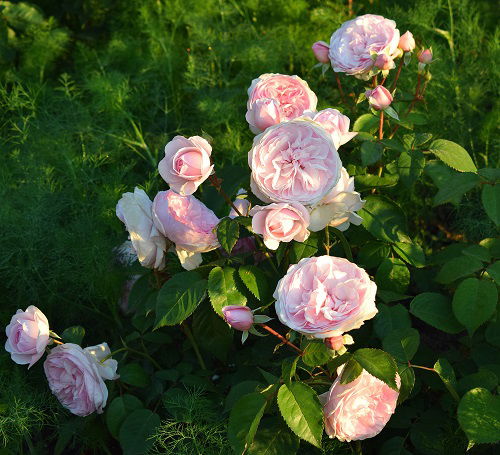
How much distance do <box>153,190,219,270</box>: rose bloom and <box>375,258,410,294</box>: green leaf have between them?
1.51 feet

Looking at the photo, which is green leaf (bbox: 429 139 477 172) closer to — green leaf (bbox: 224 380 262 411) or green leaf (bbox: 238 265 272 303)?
green leaf (bbox: 238 265 272 303)

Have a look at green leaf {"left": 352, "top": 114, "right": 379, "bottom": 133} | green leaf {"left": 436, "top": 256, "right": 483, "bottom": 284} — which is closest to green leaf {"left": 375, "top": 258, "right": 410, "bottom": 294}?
green leaf {"left": 436, "top": 256, "right": 483, "bottom": 284}

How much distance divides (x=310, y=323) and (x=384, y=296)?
0.46m

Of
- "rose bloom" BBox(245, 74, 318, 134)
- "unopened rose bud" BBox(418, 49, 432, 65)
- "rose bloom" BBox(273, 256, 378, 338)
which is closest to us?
"rose bloom" BBox(273, 256, 378, 338)

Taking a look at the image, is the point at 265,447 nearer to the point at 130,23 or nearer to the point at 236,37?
the point at 236,37

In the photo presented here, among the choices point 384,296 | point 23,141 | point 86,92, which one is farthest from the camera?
point 86,92

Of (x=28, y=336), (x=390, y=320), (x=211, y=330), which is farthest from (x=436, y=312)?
(x=28, y=336)

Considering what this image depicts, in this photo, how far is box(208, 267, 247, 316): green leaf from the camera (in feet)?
5.16

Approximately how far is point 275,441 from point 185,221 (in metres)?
0.54

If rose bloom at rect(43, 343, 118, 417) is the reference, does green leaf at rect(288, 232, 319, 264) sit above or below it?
above

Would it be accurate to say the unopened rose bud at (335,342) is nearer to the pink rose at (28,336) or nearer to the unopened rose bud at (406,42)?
the pink rose at (28,336)

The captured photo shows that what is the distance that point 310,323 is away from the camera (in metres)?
1.34

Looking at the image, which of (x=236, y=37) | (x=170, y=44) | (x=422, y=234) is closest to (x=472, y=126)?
(x=422, y=234)

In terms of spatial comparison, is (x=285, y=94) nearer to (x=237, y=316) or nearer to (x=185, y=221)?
(x=185, y=221)
